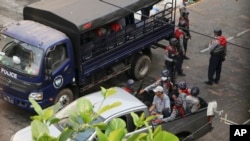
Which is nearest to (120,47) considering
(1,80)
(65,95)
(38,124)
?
(65,95)

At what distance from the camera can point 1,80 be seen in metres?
9.40

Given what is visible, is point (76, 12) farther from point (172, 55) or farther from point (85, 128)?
point (85, 128)

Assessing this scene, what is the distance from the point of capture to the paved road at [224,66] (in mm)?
9500

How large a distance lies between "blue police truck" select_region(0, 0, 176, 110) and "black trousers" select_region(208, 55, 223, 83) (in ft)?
5.39

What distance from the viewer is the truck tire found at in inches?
432

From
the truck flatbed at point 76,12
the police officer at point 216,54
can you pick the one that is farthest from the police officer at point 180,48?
the truck flatbed at point 76,12

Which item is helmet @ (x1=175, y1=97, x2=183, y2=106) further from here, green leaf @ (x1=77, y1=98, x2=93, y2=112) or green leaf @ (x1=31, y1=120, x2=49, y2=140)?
green leaf @ (x1=31, y1=120, x2=49, y2=140)

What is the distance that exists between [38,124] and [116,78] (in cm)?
918

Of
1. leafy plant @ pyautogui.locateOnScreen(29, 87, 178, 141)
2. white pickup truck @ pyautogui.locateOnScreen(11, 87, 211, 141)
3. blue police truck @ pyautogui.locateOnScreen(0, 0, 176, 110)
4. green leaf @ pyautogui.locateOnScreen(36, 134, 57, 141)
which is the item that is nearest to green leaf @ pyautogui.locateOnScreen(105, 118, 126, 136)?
leafy plant @ pyautogui.locateOnScreen(29, 87, 178, 141)

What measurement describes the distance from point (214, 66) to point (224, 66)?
1.26 m

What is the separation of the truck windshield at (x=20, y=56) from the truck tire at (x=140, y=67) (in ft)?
8.30

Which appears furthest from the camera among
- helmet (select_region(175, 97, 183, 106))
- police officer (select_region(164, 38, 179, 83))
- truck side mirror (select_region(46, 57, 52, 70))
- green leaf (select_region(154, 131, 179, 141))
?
police officer (select_region(164, 38, 179, 83))

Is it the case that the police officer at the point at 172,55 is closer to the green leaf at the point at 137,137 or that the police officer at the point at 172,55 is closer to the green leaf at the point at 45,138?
the green leaf at the point at 137,137

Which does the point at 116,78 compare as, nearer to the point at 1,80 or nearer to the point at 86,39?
the point at 86,39
